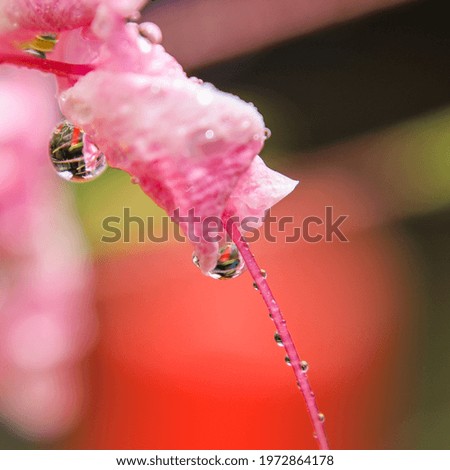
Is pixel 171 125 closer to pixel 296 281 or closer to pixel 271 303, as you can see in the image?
pixel 271 303

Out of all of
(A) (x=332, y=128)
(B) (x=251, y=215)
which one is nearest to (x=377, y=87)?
(A) (x=332, y=128)

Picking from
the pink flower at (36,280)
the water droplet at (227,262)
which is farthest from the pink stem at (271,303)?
the pink flower at (36,280)

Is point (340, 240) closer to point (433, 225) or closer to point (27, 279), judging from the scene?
point (433, 225)

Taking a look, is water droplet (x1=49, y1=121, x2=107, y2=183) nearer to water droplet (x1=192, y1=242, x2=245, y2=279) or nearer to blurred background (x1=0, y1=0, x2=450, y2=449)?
water droplet (x1=192, y1=242, x2=245, y2=279)

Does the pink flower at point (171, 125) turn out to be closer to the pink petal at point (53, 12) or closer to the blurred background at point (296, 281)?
the pink petal at point (53, 12)

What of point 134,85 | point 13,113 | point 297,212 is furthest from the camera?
point 297,212

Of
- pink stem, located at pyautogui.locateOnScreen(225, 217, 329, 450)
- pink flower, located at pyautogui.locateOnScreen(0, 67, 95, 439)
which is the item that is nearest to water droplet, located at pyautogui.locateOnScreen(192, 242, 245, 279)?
pink stem, located at pyautogui.locateOnScreen(225, 217, 329, 450)
